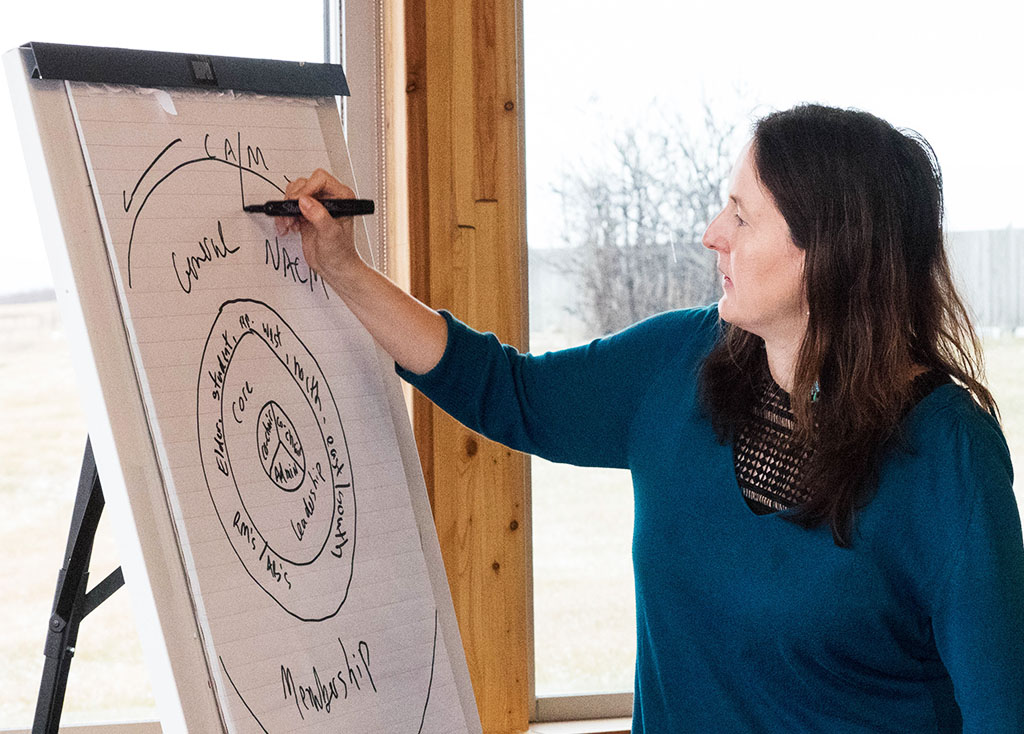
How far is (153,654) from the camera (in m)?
1.01

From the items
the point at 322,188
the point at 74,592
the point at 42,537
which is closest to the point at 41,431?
the point at 42,537

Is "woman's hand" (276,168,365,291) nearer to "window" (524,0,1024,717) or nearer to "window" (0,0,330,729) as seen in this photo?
"window" (0,0,330,729)

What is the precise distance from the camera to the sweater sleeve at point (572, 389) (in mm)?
1419

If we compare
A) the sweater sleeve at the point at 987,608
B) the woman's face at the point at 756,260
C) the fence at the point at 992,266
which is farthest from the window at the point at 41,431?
the fence at the point at 992,266

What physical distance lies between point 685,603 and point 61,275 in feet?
2.63

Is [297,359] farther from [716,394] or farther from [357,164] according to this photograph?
[357,164]

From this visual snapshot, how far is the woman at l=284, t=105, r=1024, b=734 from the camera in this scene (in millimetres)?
1143

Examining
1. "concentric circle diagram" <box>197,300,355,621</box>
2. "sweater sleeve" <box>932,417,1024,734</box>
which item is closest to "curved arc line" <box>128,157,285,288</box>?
"concentric circle diagram" <box>197,300,355,621</box>

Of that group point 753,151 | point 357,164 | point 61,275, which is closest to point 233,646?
point 61,275

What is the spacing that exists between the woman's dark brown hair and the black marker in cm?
46

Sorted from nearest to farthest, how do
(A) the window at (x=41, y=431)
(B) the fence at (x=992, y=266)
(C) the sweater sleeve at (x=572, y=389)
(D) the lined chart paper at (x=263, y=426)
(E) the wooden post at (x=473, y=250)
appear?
(D) the lined chart paper at (x=263, y=426)
(C) the sweater sleeve at (x=572, y=389)
(A) the window at (x=41, y=431)
(E) the wooden post at (x=473, y=250)
(B) the fence at (x=992, y=266)

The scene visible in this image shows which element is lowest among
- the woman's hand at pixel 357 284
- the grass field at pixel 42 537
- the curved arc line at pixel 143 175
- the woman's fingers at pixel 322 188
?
the grass field at pixel 42 537

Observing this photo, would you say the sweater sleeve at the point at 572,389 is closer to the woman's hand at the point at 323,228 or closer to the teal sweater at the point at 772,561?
the teal sweater at the point at 772,561

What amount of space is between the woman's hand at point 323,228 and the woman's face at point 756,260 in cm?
43
